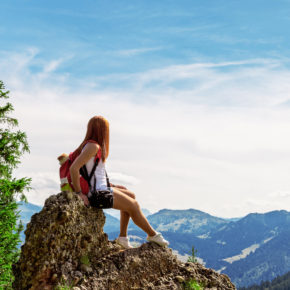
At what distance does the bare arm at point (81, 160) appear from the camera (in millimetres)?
6324

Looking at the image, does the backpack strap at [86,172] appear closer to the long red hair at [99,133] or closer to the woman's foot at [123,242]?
the long red hair at [99,133]

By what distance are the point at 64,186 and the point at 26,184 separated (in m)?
10.9

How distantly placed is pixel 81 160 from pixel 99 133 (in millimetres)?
609

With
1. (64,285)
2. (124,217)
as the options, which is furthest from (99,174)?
(64,285)

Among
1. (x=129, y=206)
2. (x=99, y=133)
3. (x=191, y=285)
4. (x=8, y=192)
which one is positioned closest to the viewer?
→ (x=99, y=133)

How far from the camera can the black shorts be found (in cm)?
658

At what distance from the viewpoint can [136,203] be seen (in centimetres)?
714

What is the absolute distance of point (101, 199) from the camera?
21.7 feet

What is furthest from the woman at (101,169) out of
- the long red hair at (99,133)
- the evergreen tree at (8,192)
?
the evergreen tree at (8,192)

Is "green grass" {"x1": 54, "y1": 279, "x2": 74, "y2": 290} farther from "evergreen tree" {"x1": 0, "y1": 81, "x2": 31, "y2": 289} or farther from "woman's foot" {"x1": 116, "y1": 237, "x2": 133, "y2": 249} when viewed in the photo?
"evergreen tree" {"x1": 0, "y1": 81, "x2": 31, "y2": 289}

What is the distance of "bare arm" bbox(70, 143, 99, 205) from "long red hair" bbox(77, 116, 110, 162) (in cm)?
27

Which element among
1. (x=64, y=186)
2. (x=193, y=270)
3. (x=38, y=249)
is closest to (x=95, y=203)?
(x=64, y=186)

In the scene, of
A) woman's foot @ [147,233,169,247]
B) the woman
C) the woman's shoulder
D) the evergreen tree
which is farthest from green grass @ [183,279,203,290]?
the evergreen tree

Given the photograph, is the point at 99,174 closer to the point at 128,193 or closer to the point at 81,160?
the point at 81,160
